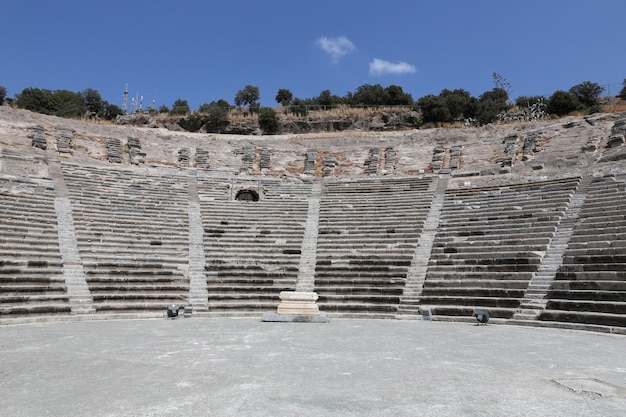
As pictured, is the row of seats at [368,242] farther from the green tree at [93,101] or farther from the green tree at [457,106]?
the green tree at [93,101]

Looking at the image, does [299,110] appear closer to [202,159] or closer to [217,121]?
[217,121]

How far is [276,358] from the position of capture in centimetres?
705

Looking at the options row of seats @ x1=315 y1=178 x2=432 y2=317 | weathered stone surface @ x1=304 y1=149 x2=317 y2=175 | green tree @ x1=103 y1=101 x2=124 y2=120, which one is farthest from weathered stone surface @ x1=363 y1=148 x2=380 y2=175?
green tree @ x1=103 y1=101 x2=124 y2=120

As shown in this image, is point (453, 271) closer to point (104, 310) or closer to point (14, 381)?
point (104, 310)

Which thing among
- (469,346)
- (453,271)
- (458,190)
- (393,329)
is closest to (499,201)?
(458,190)

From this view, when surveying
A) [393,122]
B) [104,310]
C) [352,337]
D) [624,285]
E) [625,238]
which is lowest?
[104,310]

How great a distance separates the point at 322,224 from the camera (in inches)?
763

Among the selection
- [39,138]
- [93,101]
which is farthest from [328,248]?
[93,101]

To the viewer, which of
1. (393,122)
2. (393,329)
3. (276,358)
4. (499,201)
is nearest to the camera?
(276,358)

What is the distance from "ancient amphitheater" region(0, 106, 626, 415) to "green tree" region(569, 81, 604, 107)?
968 inches

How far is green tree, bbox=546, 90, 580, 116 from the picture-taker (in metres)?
43.1

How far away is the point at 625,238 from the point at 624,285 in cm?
224

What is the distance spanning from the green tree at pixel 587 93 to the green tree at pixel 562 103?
54.2 inches

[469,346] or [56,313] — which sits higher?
[469,346]
